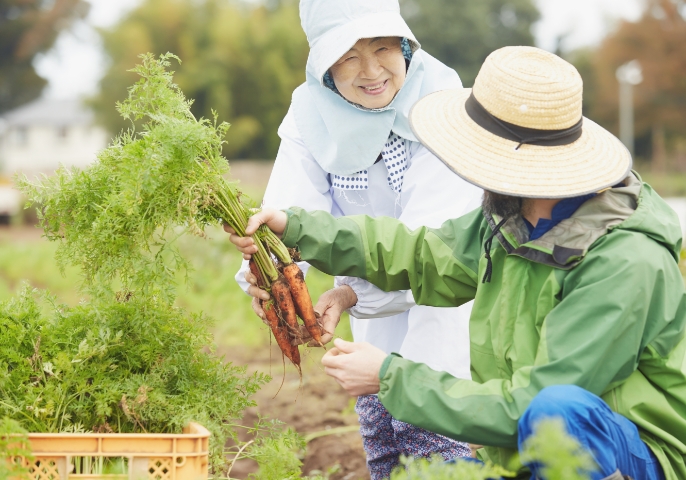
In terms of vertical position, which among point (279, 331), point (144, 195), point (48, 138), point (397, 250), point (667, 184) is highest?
point (144, 195)

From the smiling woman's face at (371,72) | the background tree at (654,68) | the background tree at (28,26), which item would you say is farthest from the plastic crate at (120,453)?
the background tree at (28,26)

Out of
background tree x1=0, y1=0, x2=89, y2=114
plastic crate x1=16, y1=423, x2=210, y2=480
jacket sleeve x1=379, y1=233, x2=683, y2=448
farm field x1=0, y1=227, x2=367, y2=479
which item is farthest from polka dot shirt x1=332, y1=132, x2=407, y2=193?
background tree x1=0, y1=0, x2=89, y2=114

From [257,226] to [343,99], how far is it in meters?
0.79

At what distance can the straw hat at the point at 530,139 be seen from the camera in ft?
7.02

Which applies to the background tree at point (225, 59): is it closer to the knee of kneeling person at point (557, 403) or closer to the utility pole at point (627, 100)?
the utility pole at point (627, 100)

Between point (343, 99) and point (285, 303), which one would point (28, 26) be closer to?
point (343, 99)

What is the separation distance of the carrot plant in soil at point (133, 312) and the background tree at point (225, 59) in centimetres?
2510

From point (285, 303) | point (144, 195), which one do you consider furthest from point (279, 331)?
point (144, 195)

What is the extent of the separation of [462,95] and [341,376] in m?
1.03

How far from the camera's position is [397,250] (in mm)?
2754

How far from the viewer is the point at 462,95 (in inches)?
103

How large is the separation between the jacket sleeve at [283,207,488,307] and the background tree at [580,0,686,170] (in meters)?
29.1

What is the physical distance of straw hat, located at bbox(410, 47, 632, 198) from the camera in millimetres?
2139

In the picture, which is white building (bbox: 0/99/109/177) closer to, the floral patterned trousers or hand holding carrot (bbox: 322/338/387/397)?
the floral patterned trousers
